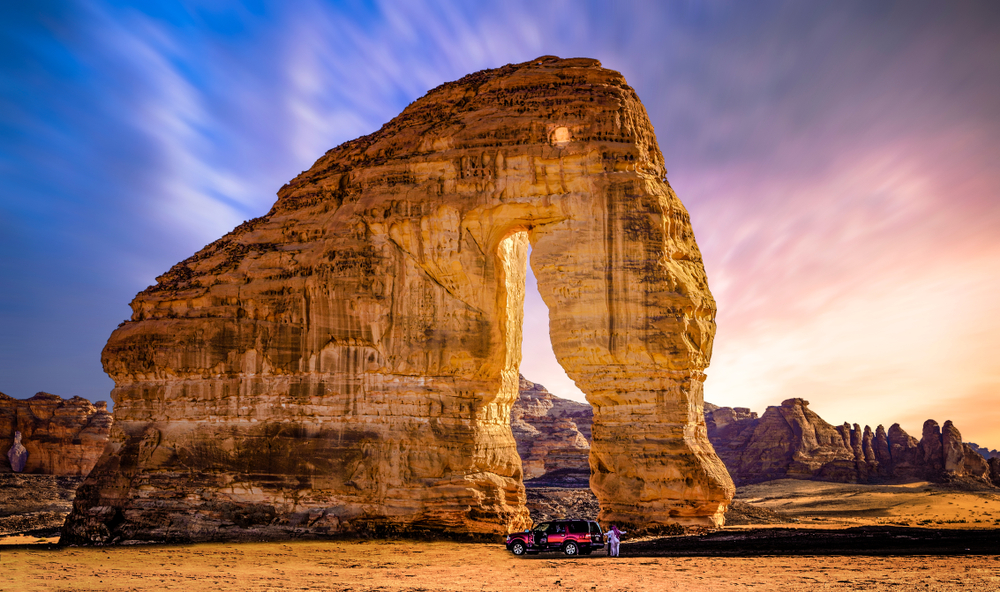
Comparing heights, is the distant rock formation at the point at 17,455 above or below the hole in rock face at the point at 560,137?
below

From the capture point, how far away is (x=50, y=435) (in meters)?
71.8

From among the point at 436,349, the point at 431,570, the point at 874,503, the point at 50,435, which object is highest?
the point at 436,349

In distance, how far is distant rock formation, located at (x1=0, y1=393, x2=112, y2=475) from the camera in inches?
2808

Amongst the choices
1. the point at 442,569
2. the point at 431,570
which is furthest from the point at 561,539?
the point at 431,570

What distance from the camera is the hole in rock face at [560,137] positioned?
2853cm

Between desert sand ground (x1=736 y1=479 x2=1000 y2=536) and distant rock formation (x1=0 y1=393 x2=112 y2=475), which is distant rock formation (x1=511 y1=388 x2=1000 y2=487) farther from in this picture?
distant rock formation (x1=0 y1=393 x2=112 y2=475)

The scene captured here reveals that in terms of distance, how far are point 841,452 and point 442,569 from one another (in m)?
63.6

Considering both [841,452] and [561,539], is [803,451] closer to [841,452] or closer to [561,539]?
[841,452]

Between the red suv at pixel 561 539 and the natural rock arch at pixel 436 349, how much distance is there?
316 centimetres

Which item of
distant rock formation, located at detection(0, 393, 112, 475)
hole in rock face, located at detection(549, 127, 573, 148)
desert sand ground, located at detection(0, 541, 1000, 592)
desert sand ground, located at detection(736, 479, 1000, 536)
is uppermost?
hole in rock face, located at detection(549, 127, 573, 148)

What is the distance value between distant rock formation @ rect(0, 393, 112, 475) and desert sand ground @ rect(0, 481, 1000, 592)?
47177 mm

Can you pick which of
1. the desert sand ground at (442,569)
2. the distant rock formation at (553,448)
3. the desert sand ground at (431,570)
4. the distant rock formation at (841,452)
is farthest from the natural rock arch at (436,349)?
the distant rock formation at (841,452)

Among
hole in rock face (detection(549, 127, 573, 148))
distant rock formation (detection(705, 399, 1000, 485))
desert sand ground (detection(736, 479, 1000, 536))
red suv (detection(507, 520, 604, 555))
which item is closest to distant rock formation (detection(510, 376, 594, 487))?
distant rock formation (detection(705, 399, 1000, 485))

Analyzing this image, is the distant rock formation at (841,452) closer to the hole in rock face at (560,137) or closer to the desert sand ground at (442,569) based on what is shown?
the desert sand ground at (442,569)
